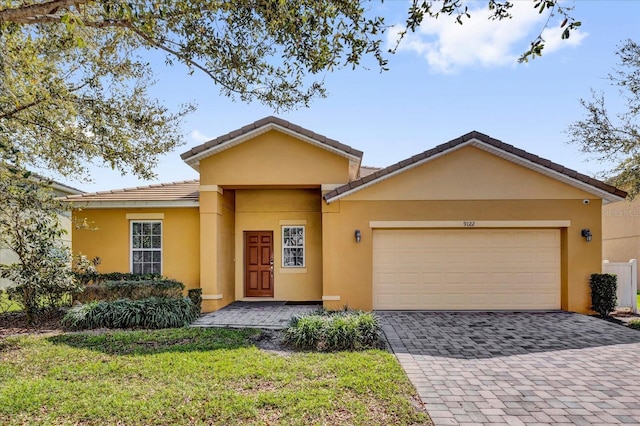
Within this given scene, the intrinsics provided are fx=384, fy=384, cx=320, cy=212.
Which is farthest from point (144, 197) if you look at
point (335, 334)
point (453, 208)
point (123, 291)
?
point (453, 208)

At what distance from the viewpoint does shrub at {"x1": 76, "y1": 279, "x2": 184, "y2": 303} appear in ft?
34.6

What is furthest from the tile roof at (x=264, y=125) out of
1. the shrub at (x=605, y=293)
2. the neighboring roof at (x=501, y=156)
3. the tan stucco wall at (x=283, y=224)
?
the shrub at (x=605, y=293)

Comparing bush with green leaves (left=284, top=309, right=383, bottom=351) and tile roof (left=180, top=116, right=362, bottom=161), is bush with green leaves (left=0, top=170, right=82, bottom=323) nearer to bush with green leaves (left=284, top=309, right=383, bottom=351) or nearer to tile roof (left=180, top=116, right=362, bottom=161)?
tile roof (left=180, top=116, right=362, bottom=161)

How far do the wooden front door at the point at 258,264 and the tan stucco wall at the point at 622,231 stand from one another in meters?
17.0

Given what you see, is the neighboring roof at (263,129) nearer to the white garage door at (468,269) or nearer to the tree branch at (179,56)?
the white garage door at (468,269)

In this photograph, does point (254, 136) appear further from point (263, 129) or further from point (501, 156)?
point (501, 156)

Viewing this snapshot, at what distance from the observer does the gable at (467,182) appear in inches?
435

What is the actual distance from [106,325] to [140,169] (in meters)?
3.92

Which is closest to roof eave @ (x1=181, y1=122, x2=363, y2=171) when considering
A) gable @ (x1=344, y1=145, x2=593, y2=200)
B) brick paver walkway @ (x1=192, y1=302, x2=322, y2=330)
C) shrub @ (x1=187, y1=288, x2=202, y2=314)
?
gable @ (x1=344, y1=145, x2=593, y2=200)

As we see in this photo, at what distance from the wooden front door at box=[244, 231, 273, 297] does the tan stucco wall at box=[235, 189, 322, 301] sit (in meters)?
0.18

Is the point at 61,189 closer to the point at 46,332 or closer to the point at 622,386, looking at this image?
the point at 46,332

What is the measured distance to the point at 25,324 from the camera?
9.74 meters

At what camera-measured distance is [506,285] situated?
1120 centimetres

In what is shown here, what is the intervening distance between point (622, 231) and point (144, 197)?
73.8 ft
